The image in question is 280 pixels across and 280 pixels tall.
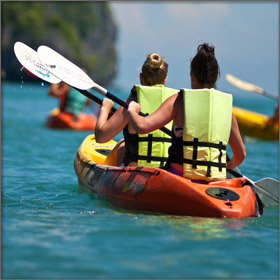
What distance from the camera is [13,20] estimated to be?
7238 centimetres

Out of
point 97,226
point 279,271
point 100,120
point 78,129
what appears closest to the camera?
point 279,271

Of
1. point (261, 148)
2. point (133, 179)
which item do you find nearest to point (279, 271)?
point (133, 179)

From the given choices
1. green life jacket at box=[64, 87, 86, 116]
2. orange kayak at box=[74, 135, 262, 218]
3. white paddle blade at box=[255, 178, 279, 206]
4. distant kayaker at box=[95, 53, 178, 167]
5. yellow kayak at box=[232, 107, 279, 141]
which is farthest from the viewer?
green life jacket at box=[64, 87, 86, 116]

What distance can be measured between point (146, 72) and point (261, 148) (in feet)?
22.9

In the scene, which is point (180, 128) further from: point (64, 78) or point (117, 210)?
point (64, 78)

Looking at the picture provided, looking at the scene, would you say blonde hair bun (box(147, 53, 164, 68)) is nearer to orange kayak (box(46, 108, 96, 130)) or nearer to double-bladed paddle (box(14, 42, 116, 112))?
double-bladed paddle (box(14, 42, 116, 112))

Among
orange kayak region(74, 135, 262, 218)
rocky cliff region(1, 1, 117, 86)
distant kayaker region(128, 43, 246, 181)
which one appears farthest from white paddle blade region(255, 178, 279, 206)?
rocky cliff region(1, 1, 117, 86)

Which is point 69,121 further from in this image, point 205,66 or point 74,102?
point 205,66

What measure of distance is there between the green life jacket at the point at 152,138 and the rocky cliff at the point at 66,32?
45.3 metres

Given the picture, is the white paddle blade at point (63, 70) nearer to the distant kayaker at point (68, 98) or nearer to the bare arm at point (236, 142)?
the bare arm at point (236, 142)

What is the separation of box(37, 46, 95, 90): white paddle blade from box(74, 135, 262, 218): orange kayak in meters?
0.75

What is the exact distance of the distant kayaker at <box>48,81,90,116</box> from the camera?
12.6 meters

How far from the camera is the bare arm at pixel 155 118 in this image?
4.11 metres

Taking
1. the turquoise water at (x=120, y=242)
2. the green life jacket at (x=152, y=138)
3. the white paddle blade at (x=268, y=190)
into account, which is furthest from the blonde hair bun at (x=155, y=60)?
the white paddle blade at (x=268, y=190)
